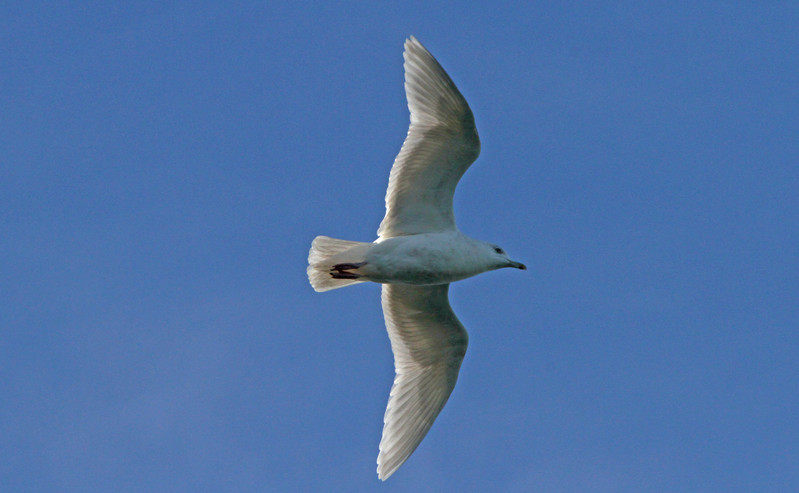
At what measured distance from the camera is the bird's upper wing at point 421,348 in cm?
1535

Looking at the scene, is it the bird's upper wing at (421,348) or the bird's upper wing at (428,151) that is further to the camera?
the bird's upper wing at (421,348)

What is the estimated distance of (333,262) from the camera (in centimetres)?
1454

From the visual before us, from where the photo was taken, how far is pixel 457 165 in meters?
14.5

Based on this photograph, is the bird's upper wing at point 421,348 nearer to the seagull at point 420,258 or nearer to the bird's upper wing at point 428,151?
the seagull at point 420,258

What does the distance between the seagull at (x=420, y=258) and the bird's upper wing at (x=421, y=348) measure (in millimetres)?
13

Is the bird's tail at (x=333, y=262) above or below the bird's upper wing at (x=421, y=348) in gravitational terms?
above

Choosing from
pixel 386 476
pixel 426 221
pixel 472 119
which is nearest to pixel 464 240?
pixel 426 221

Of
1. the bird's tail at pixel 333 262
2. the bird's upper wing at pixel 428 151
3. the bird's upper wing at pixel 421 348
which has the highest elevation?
the bird's upper wing at pixel 428 151

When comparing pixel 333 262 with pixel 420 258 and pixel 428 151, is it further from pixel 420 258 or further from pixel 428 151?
pixel 428 151

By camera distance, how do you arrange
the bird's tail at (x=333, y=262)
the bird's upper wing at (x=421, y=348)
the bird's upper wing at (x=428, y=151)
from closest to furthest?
1. the bird's upper wing at (x=428, y=151)
2. the bird's tail at (x=333, y=262)
3. the bird's upper wing at (x=421, y=348)

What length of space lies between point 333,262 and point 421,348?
1.92 metres

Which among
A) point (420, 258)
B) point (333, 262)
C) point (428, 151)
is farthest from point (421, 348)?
point (428, 151)

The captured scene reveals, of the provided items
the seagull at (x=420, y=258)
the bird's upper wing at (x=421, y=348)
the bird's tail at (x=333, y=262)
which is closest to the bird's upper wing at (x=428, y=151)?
the seagull at (x=420, y=258)

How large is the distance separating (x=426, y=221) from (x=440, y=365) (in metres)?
2.00
